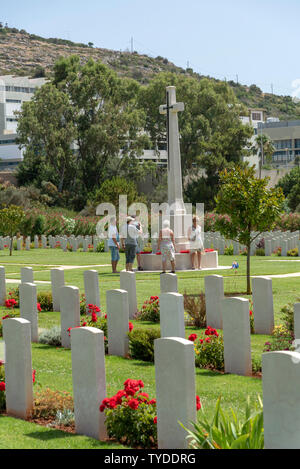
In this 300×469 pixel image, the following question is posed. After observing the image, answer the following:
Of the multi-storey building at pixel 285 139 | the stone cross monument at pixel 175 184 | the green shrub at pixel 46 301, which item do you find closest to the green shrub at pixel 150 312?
the green shrub at pixel 46 301

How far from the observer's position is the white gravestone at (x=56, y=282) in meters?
14.0

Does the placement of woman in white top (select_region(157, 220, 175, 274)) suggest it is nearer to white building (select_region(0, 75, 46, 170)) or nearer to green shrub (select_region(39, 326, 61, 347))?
green shrub (select_region(39, 326, 61, 347))

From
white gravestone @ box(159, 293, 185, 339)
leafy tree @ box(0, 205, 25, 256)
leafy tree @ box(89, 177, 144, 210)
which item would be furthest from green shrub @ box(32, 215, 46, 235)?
white gravestone @ box(159, 293, 185, 339)

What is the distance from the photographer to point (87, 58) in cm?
18312

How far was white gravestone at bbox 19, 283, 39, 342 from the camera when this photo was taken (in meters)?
11.3

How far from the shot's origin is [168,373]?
5.73m

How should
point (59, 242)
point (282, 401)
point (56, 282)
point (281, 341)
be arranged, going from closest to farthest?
1. point (282, 401)
2. point (281, 341)
3. point (56, 282)
4. point (59, 242)

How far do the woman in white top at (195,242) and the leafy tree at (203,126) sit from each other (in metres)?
41.4

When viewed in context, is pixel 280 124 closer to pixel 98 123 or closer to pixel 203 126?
pixel 203 126

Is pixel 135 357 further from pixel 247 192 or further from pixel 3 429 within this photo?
pixel 247 192

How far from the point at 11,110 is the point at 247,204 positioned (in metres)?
101

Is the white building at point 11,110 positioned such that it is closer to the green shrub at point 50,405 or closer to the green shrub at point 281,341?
the green shrub at point 281,341

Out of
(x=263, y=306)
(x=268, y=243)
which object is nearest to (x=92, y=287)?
(x=263, y=306)
